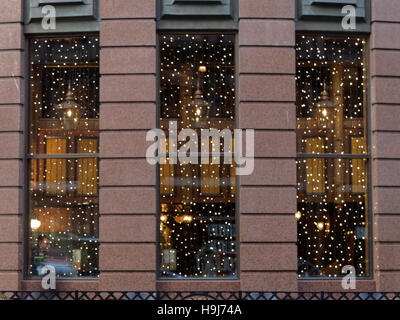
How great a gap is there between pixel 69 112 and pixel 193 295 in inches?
180

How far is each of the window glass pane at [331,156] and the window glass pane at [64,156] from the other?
14.0 ft

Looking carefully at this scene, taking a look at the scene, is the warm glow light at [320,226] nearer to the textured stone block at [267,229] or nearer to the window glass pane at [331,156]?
the window glass pane at [331,156]

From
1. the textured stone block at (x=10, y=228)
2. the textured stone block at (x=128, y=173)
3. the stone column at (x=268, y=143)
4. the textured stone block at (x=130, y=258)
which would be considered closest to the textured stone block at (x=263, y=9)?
the stone column at (x=268, y=143)

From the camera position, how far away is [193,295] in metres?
13.9

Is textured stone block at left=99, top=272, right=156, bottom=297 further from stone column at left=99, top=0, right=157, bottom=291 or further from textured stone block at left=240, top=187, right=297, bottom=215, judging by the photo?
textured stone block at left=240, top=187, right=297, bottom=215

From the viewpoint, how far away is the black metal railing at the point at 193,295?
1389cm

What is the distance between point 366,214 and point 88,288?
584 cm

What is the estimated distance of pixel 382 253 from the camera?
14.2 metres

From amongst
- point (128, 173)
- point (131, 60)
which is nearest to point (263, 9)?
point (131, 60)

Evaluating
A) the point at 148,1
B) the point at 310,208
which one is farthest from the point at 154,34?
the point at 310,208

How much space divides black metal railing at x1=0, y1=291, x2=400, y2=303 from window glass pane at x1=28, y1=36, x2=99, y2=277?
0.49 meters

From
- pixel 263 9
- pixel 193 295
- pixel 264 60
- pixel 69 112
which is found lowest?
pixel 193 295

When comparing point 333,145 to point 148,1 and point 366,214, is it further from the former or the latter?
point 148,1

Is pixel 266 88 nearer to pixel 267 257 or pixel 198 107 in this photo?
pixel 198 107
